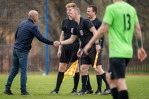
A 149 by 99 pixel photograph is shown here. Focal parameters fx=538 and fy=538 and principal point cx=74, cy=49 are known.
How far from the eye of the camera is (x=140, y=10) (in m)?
36.3

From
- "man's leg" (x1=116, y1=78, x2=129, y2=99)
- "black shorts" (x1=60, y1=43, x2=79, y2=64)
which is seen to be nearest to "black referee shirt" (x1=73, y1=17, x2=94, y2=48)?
"black shorts" (x1=60, y1=43, x2=79, y2=64)

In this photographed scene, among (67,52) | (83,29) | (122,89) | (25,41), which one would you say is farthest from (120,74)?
(67,52)

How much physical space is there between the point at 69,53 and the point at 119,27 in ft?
17.6

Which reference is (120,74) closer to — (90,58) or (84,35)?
(84,35)

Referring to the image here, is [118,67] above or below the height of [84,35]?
below

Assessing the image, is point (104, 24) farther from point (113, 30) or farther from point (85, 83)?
point (85, 83)

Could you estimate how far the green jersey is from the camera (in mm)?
8445

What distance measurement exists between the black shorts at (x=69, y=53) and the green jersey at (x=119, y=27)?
5180 millimetres

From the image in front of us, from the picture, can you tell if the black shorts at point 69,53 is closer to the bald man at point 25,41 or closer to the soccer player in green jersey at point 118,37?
the bald man at point 25,41

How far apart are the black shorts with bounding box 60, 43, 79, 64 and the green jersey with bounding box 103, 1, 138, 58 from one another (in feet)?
17.0

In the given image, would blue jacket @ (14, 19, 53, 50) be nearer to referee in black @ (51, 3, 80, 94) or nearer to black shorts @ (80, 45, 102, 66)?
referee in black @ (51, 3, 80, 94)

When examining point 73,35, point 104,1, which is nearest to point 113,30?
point 73,35

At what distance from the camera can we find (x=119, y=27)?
336 inches

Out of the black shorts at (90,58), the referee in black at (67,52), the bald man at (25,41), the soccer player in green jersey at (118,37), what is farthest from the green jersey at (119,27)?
the referee in black at (67,52)
